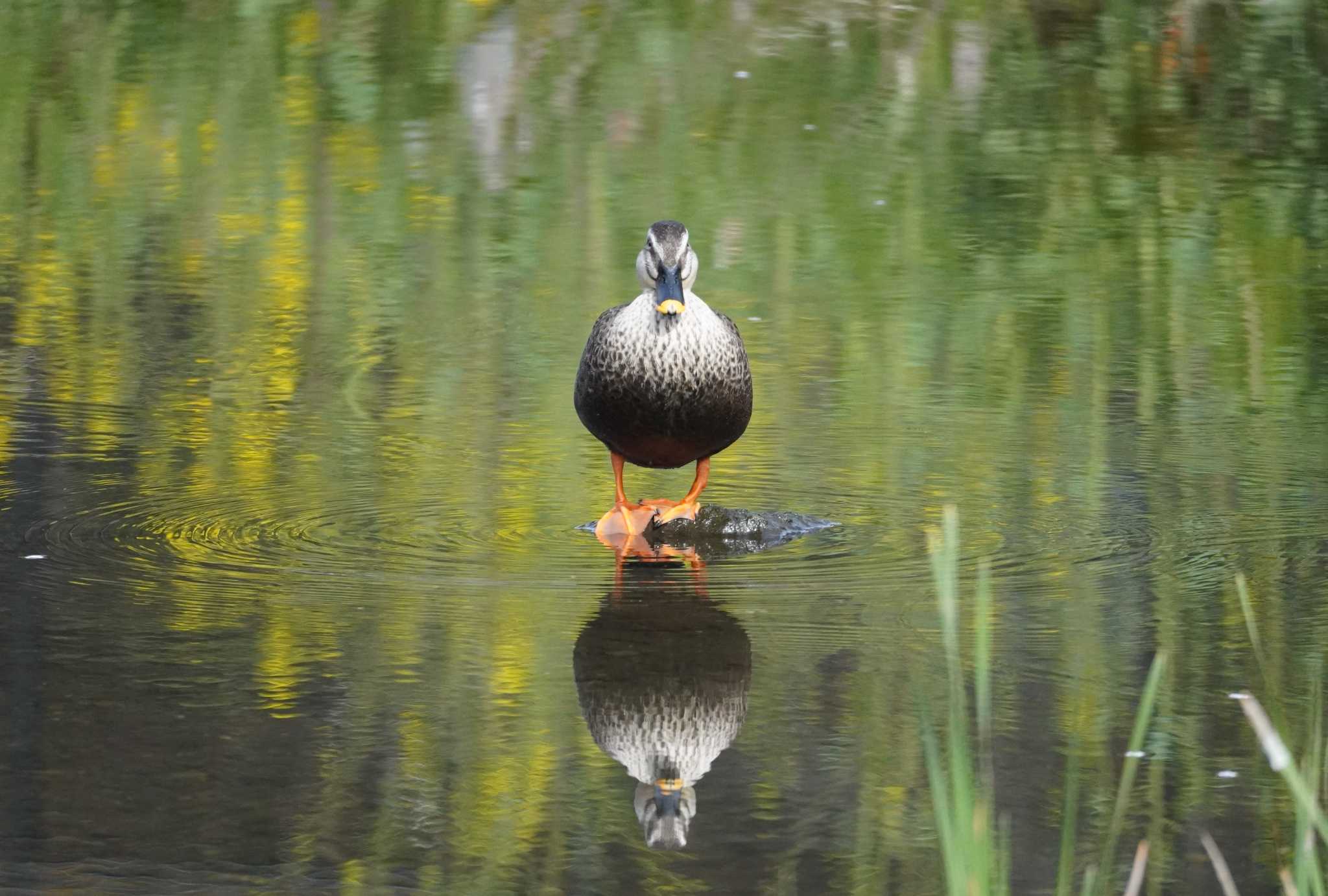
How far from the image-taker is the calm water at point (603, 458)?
11.5 feet

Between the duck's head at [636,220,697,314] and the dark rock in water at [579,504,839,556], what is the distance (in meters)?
0.52

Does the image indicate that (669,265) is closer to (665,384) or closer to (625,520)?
(665,384)

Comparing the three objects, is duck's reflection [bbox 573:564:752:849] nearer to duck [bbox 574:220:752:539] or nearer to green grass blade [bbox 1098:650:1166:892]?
duck [bbox 574:220:752:539]

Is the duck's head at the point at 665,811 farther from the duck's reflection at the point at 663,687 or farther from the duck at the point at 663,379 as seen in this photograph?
the duck at the point at 663,379

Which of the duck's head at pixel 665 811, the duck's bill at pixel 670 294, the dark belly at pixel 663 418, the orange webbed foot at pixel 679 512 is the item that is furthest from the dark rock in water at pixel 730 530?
the duck's head at pixel 665 811

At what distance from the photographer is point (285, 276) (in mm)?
9062

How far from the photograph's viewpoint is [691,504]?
5.49m

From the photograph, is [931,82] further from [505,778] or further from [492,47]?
[505,778]

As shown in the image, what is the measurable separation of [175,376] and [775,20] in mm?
9125

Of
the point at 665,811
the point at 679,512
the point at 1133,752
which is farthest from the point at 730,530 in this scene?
the point at 1133,752

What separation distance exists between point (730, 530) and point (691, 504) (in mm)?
155

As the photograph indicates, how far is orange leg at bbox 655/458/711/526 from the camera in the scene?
5.43 metres

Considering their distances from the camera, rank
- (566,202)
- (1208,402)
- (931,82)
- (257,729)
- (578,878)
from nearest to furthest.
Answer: (578,878)
(257,729)
(1208,402)
(566,202)
(931,82)

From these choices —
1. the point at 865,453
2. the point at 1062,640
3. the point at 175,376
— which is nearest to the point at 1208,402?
the point at 865,453
